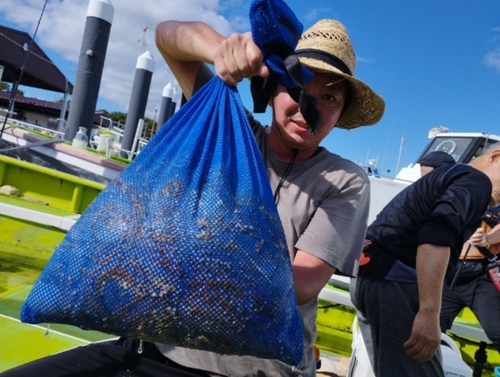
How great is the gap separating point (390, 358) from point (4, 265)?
3569mm

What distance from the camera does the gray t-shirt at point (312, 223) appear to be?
1062mm

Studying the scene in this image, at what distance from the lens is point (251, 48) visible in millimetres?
945

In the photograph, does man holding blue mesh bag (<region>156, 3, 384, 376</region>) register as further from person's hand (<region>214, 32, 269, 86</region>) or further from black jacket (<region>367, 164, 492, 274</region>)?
black jacket (<region>367, 164, 492, 274</region>)

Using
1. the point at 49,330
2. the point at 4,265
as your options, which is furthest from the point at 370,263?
the point at 4,265

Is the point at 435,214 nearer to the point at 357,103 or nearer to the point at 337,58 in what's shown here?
the point at 357,103

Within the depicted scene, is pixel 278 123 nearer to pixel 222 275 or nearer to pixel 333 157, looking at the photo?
pixel 333 157

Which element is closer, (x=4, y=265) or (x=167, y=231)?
(x=167, y=231)

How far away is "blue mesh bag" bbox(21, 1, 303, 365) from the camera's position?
77cm

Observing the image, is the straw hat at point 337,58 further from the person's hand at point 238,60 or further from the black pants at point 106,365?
the black pants at point 106,365

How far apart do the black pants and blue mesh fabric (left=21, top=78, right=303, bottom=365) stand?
0.86 ft

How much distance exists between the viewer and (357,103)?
4.28 ft

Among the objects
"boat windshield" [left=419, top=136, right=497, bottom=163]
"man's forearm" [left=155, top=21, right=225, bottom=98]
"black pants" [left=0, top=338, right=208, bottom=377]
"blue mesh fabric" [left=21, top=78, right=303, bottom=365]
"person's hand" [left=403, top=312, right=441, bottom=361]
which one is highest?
"boat windshield" [left=419, top=136, right=497, bottom=163]

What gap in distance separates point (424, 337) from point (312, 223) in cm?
78

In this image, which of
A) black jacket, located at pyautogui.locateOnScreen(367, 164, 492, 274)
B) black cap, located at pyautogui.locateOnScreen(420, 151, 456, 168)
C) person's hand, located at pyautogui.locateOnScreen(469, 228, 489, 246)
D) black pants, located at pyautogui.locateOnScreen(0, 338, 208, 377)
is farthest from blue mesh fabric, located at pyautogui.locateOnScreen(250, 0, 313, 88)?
person's hand, located at pyautogui.locateOnScreen(469, 228, 489, 246)
